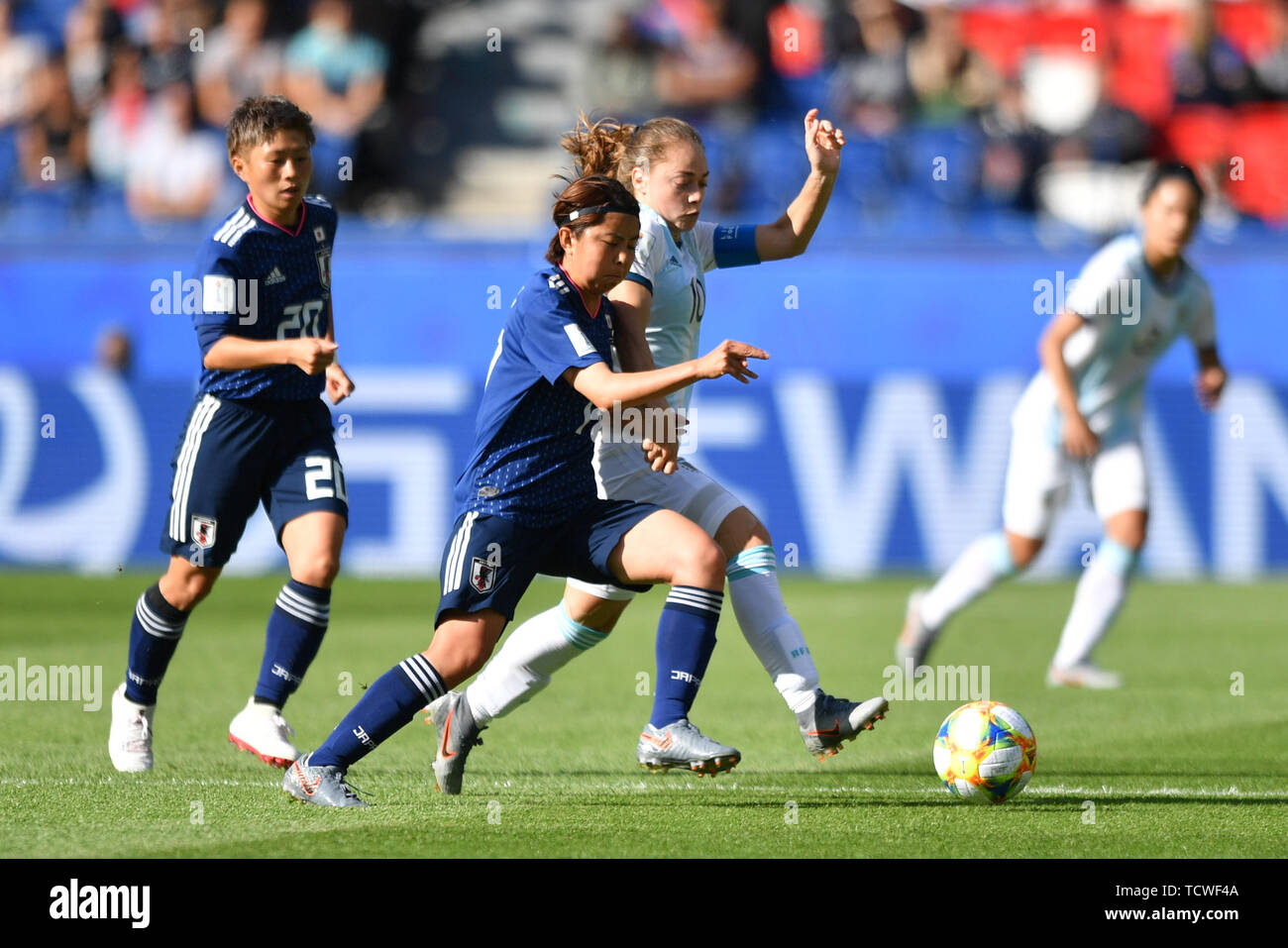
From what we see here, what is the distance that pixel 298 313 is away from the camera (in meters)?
6.41

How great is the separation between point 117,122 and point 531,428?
1421 centimetres

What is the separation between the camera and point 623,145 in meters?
6.21

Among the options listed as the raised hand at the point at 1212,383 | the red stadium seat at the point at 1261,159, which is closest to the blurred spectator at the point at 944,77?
the red stadium seat at the point at 1261,159

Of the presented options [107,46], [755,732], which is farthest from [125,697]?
[107,46]

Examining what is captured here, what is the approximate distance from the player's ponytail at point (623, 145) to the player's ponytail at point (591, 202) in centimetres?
62

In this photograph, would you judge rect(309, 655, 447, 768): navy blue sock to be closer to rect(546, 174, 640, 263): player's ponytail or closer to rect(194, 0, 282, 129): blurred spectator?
rect(546, 174, 640, 263): player's ponytail

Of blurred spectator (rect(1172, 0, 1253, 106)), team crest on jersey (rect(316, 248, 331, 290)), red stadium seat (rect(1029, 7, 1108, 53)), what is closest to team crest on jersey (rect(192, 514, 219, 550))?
team crest on jersey (rect(316, 248, 331, 290))

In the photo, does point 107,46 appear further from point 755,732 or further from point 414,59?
point 755,732

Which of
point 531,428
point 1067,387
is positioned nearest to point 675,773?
point 531,428

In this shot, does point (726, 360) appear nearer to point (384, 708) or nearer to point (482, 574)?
point (482, 574)

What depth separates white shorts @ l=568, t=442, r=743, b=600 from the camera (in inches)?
239

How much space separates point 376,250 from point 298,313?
9.30 metres

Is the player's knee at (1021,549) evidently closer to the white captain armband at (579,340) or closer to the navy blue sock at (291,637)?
the navy blue sock at (291,637)

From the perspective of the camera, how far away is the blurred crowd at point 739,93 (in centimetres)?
1738
